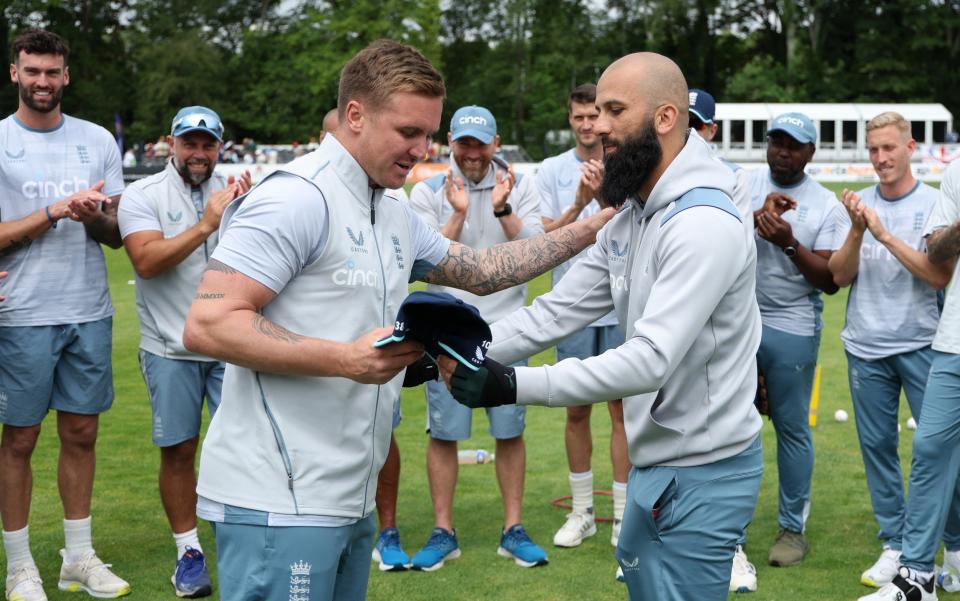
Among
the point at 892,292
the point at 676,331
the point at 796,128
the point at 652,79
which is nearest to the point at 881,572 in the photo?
the point at 892,292

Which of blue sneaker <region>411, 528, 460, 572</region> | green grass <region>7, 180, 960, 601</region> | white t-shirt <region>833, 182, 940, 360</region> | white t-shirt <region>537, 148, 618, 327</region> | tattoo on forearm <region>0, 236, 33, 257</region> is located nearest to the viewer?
tattoo on forearm <region>0, 236, 33, 257</region>

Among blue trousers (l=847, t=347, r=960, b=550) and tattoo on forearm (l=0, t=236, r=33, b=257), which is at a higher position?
tattoo on forearm (l=0, t=236, r=33, b=257)

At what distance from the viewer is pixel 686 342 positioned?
3754 mm

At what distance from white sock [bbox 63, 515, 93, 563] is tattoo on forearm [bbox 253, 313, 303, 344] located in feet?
11.9

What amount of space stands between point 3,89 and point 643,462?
211 feet

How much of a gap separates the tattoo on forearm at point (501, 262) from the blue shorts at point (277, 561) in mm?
1292

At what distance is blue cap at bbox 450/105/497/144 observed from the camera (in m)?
7.36

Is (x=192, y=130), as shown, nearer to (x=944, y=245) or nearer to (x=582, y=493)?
(x=582, y=493)

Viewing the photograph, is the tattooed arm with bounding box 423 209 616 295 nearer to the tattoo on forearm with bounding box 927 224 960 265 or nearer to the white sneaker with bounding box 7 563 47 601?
the tattoo on forearm with bounding box 927 224 960 265

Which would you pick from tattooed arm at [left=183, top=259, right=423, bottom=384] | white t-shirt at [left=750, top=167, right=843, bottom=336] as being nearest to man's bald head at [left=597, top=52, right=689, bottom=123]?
tattooed arm at [left=183, top=259, right=423, bottom=384]

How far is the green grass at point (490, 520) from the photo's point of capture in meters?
6.58

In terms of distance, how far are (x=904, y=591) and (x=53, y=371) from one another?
16.1 ft

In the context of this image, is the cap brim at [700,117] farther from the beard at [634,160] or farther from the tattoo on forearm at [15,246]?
the tattoo on forearm at [15,246]

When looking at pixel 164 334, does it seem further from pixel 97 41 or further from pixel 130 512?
pixel 97 41
